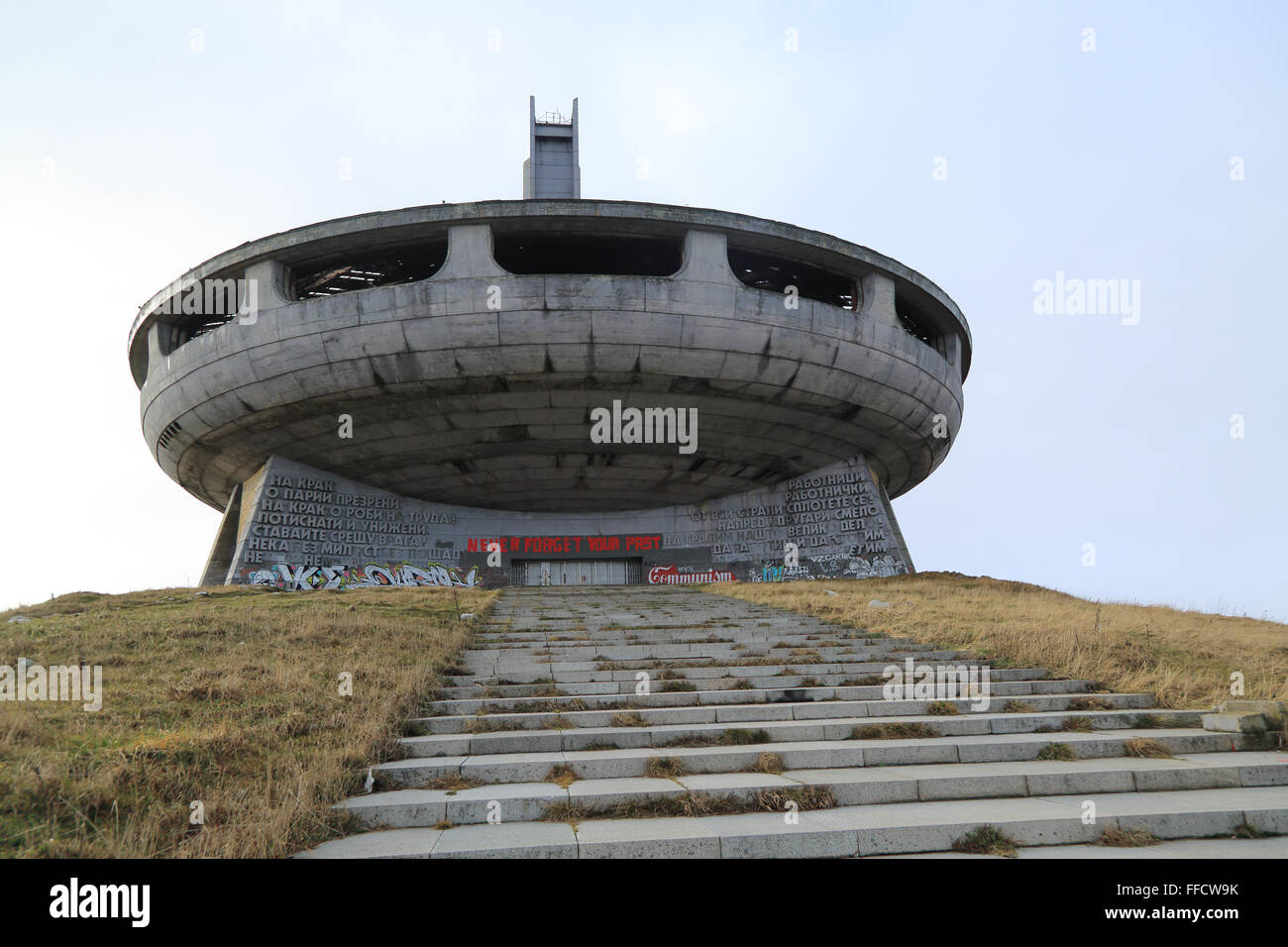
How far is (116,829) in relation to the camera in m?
4.96

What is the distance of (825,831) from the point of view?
208 inches

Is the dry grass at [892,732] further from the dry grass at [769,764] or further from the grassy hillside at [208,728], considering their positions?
the grassy hillside at [208,728]

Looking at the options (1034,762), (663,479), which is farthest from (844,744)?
(663,479)

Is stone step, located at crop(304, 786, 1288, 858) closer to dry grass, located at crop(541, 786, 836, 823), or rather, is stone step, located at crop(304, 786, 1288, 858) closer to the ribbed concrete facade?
dry grass, located at crop(541, 786, 836, 823)

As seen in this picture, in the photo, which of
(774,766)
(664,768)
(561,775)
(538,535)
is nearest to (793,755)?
(774,766)

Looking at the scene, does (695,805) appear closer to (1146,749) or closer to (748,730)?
(748,730)

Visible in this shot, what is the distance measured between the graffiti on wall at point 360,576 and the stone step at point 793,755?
68.0 ft

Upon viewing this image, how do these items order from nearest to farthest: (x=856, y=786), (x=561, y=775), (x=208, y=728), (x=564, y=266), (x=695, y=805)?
(x=695, y=805) < (x=856, y=786) < (x=561, y=775) < (x=208, y=728) < (x=564, y=266)

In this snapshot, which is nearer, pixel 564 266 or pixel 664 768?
pixel 664 768

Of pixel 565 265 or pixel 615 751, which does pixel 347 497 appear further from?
pixel 615 751

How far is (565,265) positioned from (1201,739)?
24.2 meters

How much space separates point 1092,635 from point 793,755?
778 centimetres

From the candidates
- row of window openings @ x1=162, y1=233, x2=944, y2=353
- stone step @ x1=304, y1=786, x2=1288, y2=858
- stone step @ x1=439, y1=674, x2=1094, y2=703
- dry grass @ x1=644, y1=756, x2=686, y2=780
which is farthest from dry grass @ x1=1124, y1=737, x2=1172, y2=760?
row of window openings @ x1=162, y1=233, x2=944, y2=353

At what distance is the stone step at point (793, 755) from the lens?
679 centimetres
